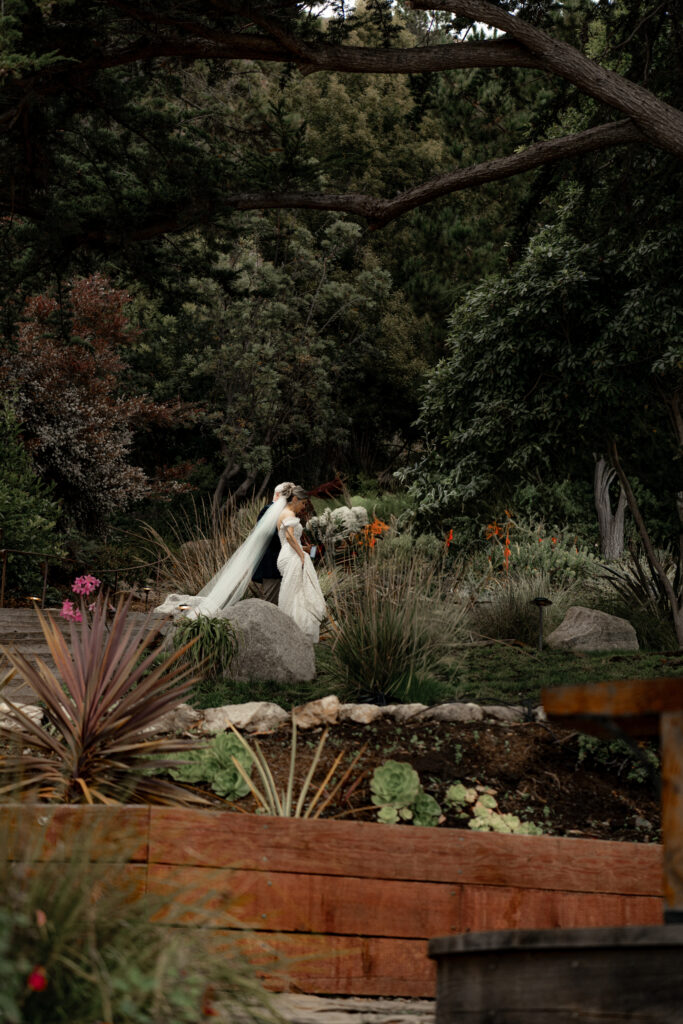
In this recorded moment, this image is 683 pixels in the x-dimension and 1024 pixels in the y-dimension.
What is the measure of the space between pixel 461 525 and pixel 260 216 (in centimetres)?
1423

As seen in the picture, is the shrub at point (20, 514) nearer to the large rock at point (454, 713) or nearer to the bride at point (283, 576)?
the bride at point (283, 576)

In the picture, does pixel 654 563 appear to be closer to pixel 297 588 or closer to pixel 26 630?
pixel 297 588

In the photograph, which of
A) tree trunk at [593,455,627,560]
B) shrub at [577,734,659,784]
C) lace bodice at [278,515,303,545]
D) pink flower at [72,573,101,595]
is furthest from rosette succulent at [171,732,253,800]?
tree trunk at [593,455,627,560]

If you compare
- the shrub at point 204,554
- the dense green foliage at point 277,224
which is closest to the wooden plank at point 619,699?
the dense green foliage at point 277,224

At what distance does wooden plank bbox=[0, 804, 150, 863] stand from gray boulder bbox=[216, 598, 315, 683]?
14.1 feet

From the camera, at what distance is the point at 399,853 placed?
13.6 ft

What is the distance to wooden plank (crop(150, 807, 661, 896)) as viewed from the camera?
157 inches

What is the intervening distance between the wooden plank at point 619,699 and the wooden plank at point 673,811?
0.15 feet

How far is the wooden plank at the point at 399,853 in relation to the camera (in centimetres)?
398

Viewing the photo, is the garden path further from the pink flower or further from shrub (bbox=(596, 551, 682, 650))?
shrub (bbox=(596, 551, 682, 650))

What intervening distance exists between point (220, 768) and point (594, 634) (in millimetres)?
6198

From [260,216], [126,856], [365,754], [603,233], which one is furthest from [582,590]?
[260,216]

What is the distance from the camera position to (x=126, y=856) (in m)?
2.65

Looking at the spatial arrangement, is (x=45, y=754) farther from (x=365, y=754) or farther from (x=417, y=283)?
(x=417, y=283)
